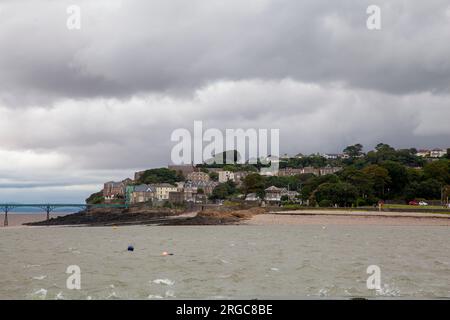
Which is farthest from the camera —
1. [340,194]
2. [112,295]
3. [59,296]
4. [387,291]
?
[340,194]

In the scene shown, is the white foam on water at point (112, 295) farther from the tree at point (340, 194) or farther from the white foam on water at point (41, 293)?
the tree at point (340, 194)

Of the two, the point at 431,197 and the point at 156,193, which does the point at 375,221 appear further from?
the point at 156,193

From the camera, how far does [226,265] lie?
1158 inches

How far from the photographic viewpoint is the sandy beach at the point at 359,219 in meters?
78.2

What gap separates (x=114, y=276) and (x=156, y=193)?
475 feet

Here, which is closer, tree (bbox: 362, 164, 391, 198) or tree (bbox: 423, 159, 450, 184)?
tree (bbox: 362, 164, 391, 198)

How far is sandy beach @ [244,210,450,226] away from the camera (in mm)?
78250

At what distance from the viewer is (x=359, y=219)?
82.8m

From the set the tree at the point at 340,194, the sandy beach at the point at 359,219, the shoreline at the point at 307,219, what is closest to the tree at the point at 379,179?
the tree at the point at 340,194

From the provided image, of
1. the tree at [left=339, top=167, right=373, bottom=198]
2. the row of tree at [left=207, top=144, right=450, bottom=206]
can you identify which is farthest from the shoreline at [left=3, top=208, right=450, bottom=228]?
the tree at [left=339, top=167, right=373, bottom=198]

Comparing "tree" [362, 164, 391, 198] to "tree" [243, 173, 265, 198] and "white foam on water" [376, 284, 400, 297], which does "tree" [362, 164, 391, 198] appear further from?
"white foam on water" [376, 284, 400, 297]

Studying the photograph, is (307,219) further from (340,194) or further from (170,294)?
(170,294)

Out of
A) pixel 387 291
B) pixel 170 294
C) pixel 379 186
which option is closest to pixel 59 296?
pixel 170 294
